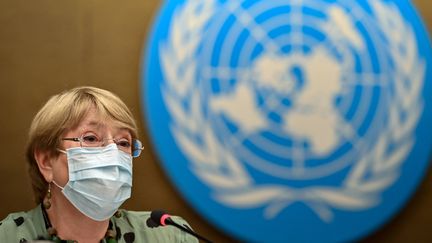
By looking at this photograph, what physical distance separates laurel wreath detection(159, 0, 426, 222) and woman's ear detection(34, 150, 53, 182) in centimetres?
80

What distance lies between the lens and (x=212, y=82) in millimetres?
2561

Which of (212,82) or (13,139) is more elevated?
(212,82)

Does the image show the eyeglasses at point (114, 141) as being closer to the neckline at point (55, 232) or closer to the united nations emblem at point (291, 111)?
the neckline at point (55, 232)

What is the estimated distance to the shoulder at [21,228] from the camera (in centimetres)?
174

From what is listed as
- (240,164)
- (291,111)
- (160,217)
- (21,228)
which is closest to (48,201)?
(21,228)

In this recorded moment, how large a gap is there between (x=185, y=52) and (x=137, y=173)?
54cm

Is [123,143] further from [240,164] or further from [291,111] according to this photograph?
[291,111]

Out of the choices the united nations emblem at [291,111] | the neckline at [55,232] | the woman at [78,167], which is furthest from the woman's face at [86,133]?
the united nations emblem at [291,111]

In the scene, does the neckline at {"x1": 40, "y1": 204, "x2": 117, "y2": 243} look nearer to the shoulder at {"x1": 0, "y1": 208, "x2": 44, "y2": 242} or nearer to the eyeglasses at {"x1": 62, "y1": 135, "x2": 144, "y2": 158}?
the shoulder at {"x1": 0, "y1": 208, "x2": 44, "y2": 242}

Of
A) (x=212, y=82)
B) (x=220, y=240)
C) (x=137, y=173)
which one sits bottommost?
(x=220, y=240)

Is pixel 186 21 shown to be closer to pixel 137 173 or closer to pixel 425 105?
pixel 137 173

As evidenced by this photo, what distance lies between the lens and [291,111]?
8.48 feet

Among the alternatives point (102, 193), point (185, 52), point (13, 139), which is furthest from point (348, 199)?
point (13, 139)

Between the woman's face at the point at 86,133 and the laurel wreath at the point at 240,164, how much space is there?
77 centimetres
